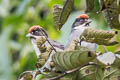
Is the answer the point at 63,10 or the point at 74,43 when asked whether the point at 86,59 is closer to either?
the point at 74,43

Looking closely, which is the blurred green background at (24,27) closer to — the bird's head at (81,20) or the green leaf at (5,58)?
the green leaf at (5,58)

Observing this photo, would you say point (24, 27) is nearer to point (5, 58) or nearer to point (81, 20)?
point (5, 58)

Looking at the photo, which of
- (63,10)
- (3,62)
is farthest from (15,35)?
(63,10)

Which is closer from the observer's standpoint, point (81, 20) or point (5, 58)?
point (81, 20)

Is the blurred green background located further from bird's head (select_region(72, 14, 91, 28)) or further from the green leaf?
bird's head (select_region(72, 14, 91, 28))

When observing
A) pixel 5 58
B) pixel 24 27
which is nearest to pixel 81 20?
pixel 5 58

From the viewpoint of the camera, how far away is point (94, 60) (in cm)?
136

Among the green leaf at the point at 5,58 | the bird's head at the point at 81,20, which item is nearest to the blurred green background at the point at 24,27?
the green leaf at the point at 5,58

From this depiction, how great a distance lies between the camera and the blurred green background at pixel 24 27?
326 cm

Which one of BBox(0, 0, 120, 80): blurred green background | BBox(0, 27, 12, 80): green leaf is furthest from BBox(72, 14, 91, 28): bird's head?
BBox(0, 27, 12, 80): green leaf

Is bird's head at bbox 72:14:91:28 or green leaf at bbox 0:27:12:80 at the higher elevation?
bird's head at bbox 72:14:91:28

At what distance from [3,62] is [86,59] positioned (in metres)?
2.77

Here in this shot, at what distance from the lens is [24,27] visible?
4.39 meters

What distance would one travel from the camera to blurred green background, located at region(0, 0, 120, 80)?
3262 millimetres
